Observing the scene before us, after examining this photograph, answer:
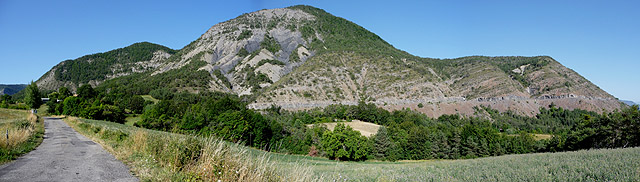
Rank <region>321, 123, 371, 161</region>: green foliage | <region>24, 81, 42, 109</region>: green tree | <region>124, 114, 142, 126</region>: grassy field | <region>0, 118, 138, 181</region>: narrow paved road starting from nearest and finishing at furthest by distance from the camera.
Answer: <region>0, 118, 138, 181</region>: narrow paved road → <region>321, 123, 371, 161</region>: green foliage → <region>124, 114, 142, 126</region>: grassy field → <region>24, 81, 42, 109</region>: green tree

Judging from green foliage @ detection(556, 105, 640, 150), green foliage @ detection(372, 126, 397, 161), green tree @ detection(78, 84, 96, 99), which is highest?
green tree @ detection(78, 84, 96, 99)

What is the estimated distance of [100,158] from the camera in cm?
967

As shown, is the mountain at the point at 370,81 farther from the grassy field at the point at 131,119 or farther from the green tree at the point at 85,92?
the grassy field at the point at 131,119

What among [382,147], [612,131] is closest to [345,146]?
[382,147]

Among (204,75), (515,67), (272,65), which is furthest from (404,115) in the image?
(515,67)

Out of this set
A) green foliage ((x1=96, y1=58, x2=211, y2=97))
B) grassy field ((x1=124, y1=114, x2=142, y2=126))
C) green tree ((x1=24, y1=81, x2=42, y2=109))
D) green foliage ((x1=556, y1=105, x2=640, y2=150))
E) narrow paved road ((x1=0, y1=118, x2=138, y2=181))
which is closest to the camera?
narrow paved road ((x1=0, y1=118, x2=138, y2=181))

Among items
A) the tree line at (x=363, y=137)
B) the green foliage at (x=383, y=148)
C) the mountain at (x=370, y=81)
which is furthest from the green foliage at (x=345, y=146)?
the mountain at (x=370, y=81)

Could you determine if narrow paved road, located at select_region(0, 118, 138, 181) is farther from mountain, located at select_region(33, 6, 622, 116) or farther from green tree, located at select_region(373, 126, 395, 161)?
mountain, located at select_region(33, 6, 622, 116)

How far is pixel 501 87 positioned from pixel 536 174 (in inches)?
5570

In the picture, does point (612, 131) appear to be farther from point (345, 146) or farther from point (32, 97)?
point (32, 97)

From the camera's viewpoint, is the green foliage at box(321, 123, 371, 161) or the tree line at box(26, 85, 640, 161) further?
the green foliage at box(321, 123, 371, 161)

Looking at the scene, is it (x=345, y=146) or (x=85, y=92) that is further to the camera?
(x=85, y=92)

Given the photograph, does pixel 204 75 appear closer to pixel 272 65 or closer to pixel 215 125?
pixel 272 65

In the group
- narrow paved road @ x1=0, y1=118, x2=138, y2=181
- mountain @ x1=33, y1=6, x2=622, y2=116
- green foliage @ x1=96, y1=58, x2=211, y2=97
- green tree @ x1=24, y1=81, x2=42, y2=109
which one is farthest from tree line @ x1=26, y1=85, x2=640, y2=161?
green foliage @ x1=96, y1=58, x2=211, y2=97
